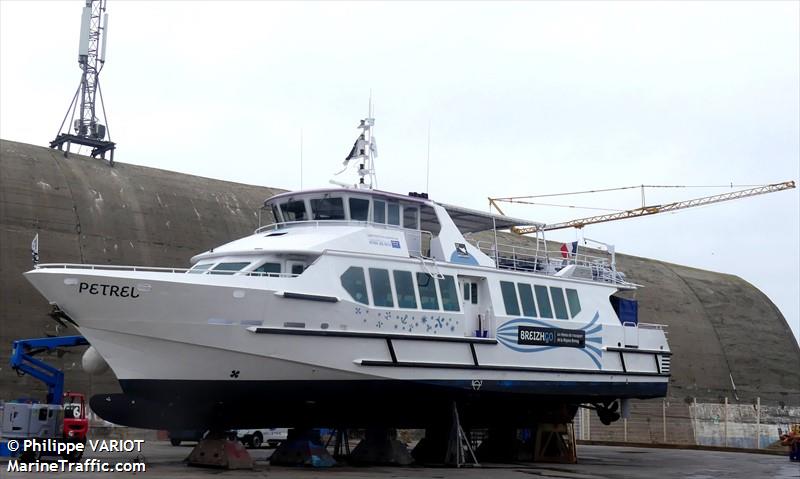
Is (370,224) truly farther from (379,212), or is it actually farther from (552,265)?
(552,265)

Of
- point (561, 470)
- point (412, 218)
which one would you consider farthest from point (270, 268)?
point (561, 470)

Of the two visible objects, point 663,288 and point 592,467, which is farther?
point 663,288

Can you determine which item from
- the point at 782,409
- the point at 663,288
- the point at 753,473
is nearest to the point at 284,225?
the point at 753,473

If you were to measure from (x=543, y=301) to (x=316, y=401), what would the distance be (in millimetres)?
6072

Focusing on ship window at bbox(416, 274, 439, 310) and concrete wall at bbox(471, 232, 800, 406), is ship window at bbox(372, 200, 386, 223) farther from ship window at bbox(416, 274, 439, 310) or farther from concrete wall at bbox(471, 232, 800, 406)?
concrete wall at bbox(471, 232, 800, 406)

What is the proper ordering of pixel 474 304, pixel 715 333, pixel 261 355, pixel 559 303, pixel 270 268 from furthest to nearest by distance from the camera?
pixel 715 333
pixel 559 303
pixel 474 304
pixel 270 268
pixel 261 355

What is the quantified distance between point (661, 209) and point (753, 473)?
40.6 meters

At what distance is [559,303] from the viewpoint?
1959 cm

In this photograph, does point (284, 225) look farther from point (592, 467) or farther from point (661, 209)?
point (661, 209)

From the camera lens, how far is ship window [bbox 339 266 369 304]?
15844 mm

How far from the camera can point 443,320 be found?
55.8ft

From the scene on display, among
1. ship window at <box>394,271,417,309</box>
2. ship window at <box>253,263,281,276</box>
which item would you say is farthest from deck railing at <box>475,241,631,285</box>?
ship window at <box>253,263,281,276</box>

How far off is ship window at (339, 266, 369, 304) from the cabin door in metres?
2.50

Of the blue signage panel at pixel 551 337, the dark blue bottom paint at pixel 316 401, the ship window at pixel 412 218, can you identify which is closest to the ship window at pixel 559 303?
the blue signage panel at pixel 551 337
